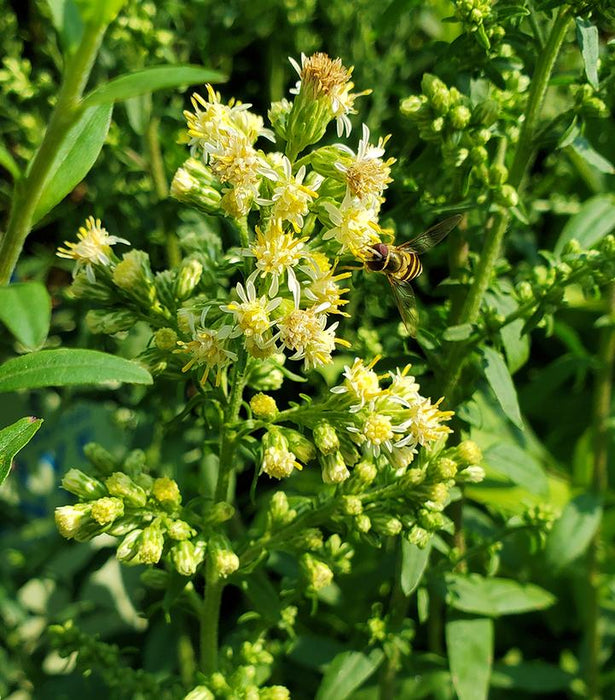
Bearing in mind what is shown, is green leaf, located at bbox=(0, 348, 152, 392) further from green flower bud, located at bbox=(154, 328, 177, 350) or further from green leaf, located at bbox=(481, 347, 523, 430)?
green leaf, located at bbox=(481, 347, 523, 430)

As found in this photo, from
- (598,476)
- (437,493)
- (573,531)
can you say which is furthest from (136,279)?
(598,476)

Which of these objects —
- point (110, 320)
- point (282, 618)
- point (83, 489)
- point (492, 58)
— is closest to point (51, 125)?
point (110, 320)

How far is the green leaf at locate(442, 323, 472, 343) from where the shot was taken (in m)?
1.52

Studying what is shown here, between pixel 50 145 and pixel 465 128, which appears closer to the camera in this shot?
pixel 50 145

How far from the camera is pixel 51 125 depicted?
1050 millimetres

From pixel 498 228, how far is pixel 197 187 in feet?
1.84

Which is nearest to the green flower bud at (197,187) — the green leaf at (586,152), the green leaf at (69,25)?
the green leaf at (69,25)

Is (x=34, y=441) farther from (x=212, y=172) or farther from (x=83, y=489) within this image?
(x=212, y=172)

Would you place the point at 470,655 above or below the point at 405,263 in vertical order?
below

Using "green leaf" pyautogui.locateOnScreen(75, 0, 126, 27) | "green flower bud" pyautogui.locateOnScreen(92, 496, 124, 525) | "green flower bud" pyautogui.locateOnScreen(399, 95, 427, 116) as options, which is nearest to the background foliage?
"green flower bud" pyautogui.locateOnScreen(399, 95, 427, 116)

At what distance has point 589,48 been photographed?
1.41 metres

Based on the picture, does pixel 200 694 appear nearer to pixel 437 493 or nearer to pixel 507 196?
pixel 437 493

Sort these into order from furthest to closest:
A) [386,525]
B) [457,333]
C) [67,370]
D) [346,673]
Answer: [346,673] < [457,333] < [386,525] < [67,370]

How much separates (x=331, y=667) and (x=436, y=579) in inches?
10.2
